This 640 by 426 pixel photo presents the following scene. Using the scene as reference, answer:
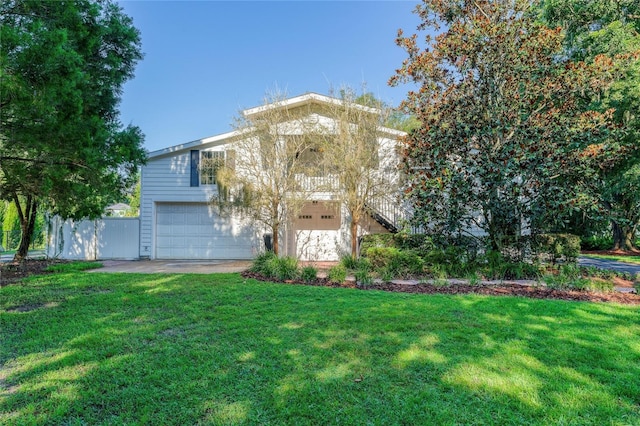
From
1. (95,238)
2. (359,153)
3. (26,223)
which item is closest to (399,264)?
(359,153)

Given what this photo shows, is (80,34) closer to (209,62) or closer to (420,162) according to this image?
(209,62)

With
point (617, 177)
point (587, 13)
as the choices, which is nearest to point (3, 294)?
point (617, 177)

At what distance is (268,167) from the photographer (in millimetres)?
10344

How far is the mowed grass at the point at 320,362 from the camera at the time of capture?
2.53m

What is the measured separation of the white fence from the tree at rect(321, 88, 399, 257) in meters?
9.01

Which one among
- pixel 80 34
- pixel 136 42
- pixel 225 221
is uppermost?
pixel 136 42

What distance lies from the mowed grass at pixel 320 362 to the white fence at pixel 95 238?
876 cm

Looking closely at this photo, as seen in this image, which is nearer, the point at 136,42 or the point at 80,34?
the point at 80,34

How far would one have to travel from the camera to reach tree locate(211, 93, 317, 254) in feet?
33.7

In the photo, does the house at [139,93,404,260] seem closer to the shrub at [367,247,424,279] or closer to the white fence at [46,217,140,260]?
the white fence at [46,217,140,260]

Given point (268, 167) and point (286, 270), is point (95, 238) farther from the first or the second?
point (286, 270)

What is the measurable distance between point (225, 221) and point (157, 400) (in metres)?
11.6

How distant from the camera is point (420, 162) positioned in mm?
8695

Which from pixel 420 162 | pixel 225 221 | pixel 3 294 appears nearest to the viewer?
pixel 3 294
